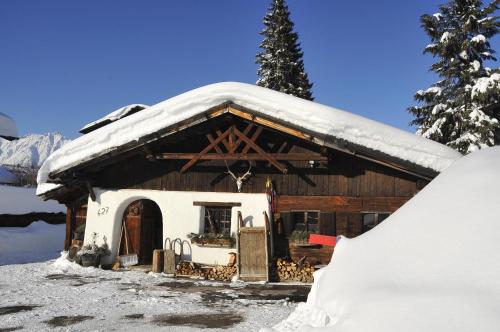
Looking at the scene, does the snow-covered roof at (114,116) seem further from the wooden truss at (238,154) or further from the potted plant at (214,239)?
the potted plant at (214,239)

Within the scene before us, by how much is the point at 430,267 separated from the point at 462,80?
53.9 ft

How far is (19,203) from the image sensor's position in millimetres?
20531

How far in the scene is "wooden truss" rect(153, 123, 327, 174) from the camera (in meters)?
10.4

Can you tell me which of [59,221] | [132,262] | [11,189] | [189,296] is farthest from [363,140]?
[11,189]

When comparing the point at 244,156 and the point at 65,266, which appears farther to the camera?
the point at 65,266

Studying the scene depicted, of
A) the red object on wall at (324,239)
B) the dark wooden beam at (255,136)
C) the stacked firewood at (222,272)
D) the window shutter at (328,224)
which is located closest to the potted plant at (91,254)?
the stacked firewood at (222,272)

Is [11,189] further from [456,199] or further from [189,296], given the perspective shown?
[456,199]

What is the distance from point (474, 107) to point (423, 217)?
14392 mm

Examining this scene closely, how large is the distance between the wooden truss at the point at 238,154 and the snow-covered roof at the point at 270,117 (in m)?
0.77

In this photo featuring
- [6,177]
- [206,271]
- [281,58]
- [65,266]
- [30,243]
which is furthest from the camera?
[281,58]

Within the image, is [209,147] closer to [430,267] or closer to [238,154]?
[238,154]

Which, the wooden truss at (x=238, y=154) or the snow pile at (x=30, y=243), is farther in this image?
the snow pile at (x=30, y=243)

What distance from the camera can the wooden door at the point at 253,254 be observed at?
1020cm

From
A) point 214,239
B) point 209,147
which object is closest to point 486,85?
point 209,147
